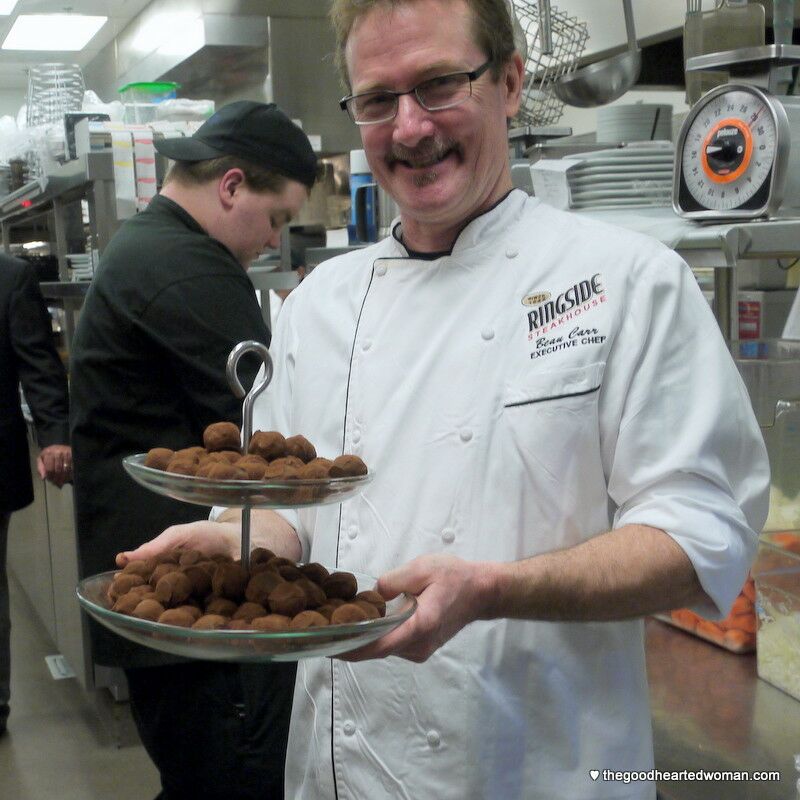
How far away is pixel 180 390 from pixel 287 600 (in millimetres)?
1266

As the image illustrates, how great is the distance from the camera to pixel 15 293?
137 inches

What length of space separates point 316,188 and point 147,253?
3478 millimetres

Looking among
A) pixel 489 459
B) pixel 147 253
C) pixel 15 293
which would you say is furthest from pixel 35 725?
pixel 489 459

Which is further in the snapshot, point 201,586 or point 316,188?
point 316,188

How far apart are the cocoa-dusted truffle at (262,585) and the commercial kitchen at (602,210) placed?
17.6 inches

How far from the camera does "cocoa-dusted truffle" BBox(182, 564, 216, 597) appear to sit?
1051 mm

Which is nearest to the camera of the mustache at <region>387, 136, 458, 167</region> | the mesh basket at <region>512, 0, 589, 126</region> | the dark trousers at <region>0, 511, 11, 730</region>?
the mustache at <region>387, 136, 458, 167</region>

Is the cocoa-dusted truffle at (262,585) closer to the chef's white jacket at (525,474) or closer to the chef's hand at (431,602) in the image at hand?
the chef's hand at (431,602)

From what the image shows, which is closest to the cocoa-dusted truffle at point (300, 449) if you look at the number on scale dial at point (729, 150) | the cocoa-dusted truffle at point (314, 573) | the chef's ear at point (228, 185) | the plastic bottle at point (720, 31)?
the cocoa-dusted truffle at point (314, 573)

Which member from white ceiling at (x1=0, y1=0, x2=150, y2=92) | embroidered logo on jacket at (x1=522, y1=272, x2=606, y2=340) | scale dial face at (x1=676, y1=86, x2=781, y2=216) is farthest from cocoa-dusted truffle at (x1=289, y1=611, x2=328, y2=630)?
white ceiling at (x1=0, y1=0, x2=150, y2=92)

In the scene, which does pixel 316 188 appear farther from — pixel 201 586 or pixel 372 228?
pixel 201 586

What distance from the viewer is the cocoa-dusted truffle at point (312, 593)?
39.6 inches

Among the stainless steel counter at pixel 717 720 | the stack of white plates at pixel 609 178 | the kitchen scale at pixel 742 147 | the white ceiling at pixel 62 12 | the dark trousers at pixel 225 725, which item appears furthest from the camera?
the white ceiling at pixel 62 12

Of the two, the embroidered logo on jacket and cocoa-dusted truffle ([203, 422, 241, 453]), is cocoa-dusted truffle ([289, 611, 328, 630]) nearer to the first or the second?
cocoa-dusted truffle ([203, 422, 241, 453])
